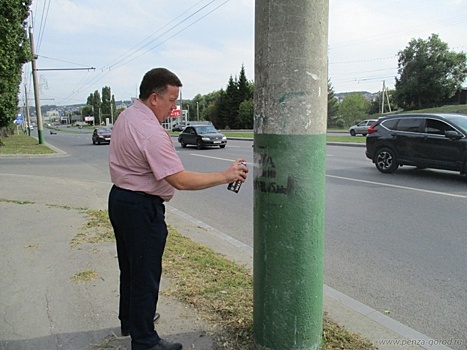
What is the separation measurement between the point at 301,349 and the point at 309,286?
431 millimetres

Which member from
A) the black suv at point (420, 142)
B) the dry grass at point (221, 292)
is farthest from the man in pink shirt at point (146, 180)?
the black suv at point (420, 142)

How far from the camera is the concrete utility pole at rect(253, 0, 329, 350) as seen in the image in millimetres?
2230

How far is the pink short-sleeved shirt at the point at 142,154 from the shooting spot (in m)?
2.32

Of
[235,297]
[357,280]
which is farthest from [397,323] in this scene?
[235,297]

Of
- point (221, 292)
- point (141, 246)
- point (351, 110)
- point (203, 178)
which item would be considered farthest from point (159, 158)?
point (351, 110)

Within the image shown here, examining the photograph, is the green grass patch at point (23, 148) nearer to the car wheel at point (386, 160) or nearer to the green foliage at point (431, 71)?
the car wheel at point (386, 160)

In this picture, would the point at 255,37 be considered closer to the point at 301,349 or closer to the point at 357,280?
the point at 301,349

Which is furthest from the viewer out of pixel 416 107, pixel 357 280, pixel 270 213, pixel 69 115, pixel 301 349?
pixel 69 115

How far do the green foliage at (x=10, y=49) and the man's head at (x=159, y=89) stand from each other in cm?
1531

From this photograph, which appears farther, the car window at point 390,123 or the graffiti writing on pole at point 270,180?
the car window at point 390,123

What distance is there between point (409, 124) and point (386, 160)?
3.89ft

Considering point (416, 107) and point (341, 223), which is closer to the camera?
point (341, 223)

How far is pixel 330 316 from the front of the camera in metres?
3.21

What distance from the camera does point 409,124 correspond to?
10.9 metres
